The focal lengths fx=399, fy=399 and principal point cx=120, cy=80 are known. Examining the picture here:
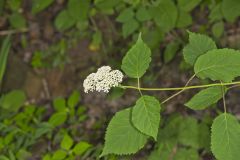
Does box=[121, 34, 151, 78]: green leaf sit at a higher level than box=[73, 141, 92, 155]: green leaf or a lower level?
higher

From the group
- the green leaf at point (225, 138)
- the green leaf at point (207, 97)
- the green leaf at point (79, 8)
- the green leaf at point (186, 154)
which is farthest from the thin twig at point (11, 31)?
the green leaf at point (225, 138)

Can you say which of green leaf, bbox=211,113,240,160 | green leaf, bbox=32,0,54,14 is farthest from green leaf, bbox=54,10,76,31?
green leaf, bbox=211,113,240,160

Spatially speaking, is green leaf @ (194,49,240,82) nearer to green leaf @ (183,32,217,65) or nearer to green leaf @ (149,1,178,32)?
green leaf @ (183,32,217,65)

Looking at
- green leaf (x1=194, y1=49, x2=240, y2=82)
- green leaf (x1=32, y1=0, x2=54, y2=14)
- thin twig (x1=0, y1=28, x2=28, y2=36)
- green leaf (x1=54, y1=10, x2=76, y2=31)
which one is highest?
thin twig (x1=0, y1=28, x2=28, y2=36)

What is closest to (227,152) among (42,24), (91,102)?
(91,102)

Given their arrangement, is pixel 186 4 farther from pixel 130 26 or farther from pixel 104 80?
pixel 104 80

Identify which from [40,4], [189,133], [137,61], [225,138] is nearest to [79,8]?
[40,4]

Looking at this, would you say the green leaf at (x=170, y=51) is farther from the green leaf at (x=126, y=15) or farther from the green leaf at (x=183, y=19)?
the green leaf at (x=126, y=15)
